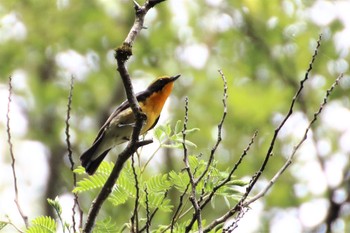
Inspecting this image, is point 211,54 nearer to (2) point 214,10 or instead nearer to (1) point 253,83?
(2) point 214,10

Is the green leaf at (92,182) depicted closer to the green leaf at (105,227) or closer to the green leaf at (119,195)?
the green leaf at (119,195)

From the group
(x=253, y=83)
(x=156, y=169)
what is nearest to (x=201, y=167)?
(x=253, y=83)

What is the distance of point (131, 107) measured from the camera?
3.34 metres

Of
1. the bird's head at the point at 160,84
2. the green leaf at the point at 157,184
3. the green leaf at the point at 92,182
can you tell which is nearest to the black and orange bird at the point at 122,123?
the bird's head at the point at 160,84

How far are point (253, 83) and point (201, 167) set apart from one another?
18.2ft

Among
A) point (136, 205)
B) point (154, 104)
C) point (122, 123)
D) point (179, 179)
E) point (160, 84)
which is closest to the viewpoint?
point (136, 205)

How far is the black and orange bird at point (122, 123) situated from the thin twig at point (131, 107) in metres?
1.88

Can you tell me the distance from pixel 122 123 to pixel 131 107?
2.21 metres

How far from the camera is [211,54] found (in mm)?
11461

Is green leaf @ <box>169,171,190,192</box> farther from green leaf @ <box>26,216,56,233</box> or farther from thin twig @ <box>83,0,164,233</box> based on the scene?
green leaf @ <box>26,216,56,233</box>

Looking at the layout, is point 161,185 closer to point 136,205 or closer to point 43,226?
point 136,205

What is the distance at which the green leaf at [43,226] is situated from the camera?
342cm

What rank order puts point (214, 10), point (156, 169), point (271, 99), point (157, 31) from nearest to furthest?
point (271, 99) → point (156, 169) → point (157, 31) → point (214, 10)

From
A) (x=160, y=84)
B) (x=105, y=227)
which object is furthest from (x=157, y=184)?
(x=160, y=84)
